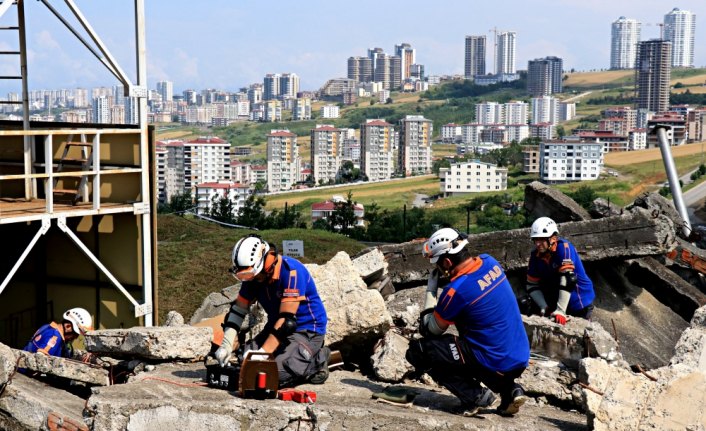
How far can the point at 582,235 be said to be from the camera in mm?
13625

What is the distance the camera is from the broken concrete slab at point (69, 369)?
30.2 ft

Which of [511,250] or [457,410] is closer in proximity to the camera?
[457,410]

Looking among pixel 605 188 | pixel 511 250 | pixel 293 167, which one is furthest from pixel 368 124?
pixel 511 250

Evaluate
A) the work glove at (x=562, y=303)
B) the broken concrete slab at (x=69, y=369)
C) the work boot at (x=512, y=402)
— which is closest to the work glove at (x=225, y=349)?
the broken concrete slab at (x=69, y=369)

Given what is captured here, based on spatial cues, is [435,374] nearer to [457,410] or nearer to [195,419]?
[457,410]

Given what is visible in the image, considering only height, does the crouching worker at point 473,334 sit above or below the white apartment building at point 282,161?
above

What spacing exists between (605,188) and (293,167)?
9117 centimetres

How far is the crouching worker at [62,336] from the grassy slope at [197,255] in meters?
6.94

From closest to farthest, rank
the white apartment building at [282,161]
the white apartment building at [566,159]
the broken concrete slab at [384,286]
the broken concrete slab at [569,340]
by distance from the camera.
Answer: the broken concrete slab at [569,340], the broken concrete slab at [384,286], the white apartment building at [566,159], the white apartment building at [282,161]

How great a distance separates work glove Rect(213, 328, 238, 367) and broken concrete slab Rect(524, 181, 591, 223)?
25.0 feet

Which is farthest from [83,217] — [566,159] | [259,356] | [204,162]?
[204,162]

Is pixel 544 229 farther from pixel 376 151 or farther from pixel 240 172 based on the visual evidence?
pixel 376 151

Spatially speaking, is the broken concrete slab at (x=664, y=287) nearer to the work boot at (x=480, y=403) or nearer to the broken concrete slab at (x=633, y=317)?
the broken concrete slab at (x=633, y=317)

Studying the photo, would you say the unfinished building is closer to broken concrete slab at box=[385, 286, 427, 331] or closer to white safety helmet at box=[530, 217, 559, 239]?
broken concrete slab at box=[385, 286, 427, 331]
